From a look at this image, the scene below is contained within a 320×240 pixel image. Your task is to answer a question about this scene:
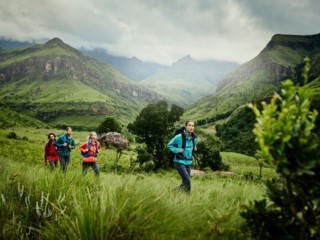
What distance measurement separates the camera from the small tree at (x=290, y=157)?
5.37 ft

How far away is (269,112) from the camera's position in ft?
5.24

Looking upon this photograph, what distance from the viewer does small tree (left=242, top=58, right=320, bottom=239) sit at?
164 cm

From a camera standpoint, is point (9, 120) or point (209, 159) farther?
point (9, 120)

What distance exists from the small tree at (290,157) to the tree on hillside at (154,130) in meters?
27.9

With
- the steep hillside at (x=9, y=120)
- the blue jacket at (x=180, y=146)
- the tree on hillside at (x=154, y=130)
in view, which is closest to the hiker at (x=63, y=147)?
the blue jacket at (x=180, y=146)

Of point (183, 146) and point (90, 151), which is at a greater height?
point (183, 146)

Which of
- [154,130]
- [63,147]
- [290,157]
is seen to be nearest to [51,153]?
[63,147]

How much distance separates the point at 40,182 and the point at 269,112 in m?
3.41

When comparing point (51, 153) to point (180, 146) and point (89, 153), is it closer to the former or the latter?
point (89, 153)

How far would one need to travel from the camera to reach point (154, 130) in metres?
30.4

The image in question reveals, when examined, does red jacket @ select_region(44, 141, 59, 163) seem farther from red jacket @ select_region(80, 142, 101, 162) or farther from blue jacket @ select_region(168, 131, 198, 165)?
blue jacket @ select_region(168, 131, 198, 165)

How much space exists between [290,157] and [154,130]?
28.7m

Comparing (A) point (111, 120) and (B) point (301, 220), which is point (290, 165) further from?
→ (A) point (111, 120)

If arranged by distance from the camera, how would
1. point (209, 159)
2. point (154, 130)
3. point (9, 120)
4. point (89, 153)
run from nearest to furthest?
point (89, 153) → point (154, 130) → point (209, 159) → point (9, 120)
